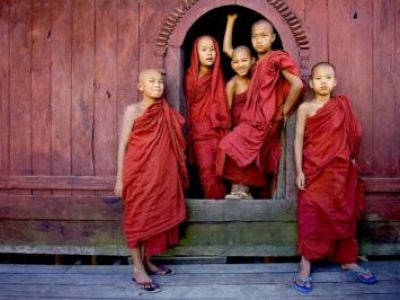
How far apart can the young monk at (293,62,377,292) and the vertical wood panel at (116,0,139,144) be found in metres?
1.42

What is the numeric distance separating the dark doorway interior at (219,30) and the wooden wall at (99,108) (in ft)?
2.07

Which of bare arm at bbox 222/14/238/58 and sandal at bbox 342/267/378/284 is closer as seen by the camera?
sandal at bbox 342/267/378/284

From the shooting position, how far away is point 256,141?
11.3 ft

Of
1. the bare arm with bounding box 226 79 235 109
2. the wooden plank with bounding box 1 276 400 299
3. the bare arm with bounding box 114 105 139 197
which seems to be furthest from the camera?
the bare arm with bounding box 226 79 235 109

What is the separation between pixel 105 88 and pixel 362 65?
7.10ft

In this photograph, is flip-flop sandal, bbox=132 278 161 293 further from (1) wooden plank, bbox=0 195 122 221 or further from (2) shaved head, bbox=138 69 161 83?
(2) shaved head, bbox=138 69 161 83

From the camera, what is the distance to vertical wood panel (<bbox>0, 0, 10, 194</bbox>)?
3766 millimetres

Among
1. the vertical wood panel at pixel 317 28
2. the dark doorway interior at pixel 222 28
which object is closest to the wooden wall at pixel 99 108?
the vertical wood panel at pixel 317 28

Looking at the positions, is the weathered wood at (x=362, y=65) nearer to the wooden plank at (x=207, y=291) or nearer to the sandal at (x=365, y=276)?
the sandal at (x=365, y=276)

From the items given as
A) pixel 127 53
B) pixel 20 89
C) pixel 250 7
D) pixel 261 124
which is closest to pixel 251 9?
pixel 250 7

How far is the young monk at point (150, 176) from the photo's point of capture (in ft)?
10.5

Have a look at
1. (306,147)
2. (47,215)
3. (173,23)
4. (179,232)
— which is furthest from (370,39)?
(47,215)

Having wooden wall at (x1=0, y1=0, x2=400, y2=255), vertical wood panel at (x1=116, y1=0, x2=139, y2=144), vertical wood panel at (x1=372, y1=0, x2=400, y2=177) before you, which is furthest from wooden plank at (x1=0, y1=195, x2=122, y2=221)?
vertical wood panel at (x1=372, y1=0, x2=400, y2=177)

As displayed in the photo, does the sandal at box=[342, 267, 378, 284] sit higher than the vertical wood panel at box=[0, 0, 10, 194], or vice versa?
the vertical wood panel at box=[0, 0, 10, 194]
